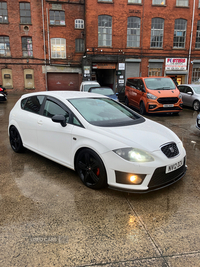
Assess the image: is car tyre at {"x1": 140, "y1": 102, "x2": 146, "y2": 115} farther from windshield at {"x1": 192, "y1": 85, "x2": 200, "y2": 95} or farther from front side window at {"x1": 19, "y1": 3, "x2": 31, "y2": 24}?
front side window at {"x1": 19, "y1": 3, "x2": 31, "y2": 24}

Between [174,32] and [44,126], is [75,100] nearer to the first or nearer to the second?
[44,126]

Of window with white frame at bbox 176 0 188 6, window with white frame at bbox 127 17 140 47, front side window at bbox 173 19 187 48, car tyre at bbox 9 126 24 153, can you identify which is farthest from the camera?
front side window at bbox 173 19 187 48

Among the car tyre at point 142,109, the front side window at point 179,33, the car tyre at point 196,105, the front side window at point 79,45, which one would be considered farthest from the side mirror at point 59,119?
the front side window at point 79,45

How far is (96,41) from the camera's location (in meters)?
24.0

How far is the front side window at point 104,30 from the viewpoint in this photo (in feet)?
78.0

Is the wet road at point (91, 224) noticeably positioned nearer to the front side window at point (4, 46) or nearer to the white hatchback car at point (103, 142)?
the white hatchback car at point (103, 142)

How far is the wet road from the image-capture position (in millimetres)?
2223

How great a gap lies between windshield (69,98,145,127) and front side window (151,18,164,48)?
2325 cm

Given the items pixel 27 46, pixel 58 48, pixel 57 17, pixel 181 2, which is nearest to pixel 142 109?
pixel 58 48

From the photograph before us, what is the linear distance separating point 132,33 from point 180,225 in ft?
82.3

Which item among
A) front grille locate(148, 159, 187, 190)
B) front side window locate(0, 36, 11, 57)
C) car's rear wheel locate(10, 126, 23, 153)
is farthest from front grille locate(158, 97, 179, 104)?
front side window locate(0, 36, 11, 57)

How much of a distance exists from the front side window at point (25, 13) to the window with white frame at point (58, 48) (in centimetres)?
343

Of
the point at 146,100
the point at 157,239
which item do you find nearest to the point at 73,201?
the point at 157,239

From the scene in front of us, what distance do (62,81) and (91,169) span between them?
2596 centimetres
